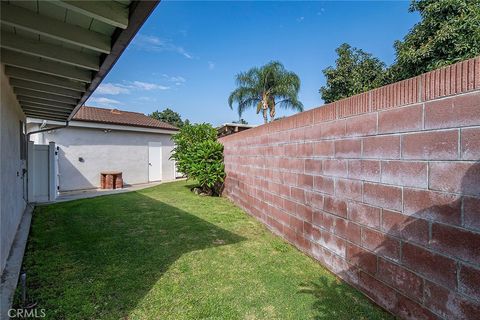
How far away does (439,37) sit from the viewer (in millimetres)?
9047

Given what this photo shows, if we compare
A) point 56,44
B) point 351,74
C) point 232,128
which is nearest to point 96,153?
point 232,128

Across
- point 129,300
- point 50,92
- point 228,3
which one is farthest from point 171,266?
point 228,3

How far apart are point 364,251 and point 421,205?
2.90 ft

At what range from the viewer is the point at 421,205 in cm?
214

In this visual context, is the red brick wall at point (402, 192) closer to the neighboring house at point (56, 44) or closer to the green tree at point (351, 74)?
the neighboring house at point (56, 44)

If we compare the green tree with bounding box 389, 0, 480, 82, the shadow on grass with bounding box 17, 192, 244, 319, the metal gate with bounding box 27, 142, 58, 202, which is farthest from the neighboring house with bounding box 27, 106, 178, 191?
the green tree with bounding box 389, 0, 480, 82

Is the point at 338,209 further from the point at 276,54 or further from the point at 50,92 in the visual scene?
the point at 276,54

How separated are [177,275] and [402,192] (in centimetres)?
272

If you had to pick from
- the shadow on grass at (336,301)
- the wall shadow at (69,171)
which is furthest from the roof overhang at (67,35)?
the wall shadow at (69,171)

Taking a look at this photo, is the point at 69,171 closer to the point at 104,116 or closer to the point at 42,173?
the point at 42,173

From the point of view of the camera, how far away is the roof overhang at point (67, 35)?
2.18m

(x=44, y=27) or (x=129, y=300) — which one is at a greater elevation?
(x=44, y=27)

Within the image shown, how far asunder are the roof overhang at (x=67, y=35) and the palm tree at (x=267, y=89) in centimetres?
1867

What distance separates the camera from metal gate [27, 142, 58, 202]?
801 centimetres
